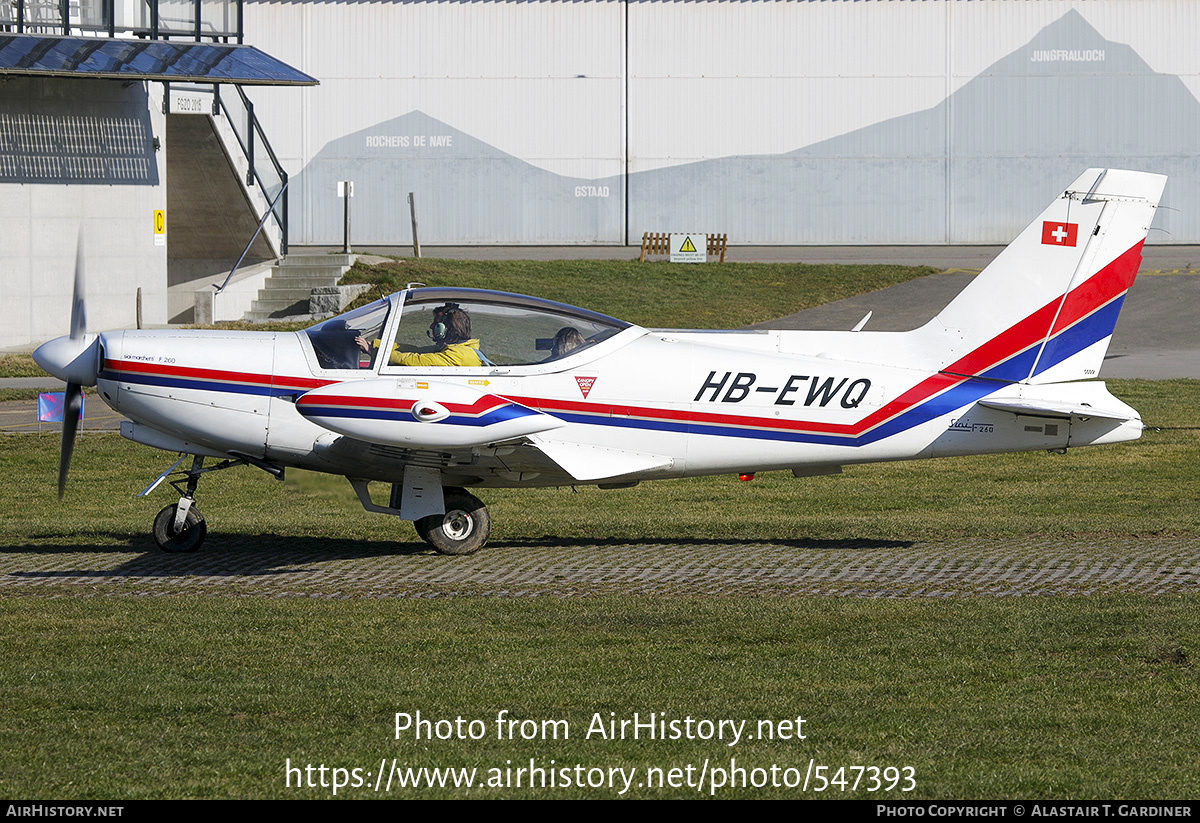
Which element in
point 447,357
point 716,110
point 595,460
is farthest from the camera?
point 716,110

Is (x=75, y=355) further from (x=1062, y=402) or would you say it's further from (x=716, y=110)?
(x=716, y=110)

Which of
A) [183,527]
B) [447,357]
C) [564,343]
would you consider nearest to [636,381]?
[564,343]

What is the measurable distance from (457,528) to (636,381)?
1.95 m

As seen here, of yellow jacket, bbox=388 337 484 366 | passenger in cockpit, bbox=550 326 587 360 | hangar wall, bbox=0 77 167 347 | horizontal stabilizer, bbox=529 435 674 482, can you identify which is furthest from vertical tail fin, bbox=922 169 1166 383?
hangar wall, bbox=0 77 167 347

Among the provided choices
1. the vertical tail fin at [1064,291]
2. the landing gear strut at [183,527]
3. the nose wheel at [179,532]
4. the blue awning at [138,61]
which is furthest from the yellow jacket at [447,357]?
the blue awning at [138,61]

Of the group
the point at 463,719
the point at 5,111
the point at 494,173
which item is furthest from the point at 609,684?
the point at 494,173

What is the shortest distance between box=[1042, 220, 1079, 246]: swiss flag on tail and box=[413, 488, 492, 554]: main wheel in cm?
524

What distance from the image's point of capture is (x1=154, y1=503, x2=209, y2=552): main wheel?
11.4 meters

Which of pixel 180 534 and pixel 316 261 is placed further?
pixel 316 261

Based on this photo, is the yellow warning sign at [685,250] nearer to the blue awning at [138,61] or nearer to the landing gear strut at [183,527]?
the blue awning at [138,61]

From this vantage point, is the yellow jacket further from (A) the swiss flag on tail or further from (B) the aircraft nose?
(A) the swiss flag on tail

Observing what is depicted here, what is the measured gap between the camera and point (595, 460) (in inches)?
439

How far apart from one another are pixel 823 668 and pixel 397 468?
4.72m

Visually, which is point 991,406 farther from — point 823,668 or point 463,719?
point 463,719
